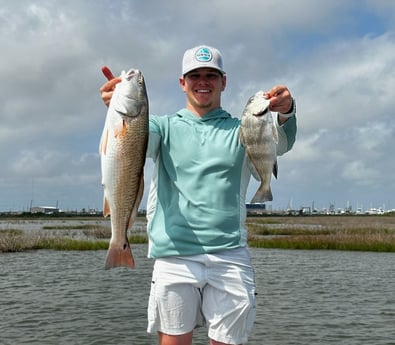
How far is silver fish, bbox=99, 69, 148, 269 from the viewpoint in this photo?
425 centimetres

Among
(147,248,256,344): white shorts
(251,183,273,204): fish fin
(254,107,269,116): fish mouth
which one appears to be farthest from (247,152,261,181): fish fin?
(147,248,256,344): white shorts

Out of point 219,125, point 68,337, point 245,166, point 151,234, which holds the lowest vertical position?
point 68,337

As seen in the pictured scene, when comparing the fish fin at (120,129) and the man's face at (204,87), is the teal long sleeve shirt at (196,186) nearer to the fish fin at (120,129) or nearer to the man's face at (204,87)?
the man's face at (204,87)

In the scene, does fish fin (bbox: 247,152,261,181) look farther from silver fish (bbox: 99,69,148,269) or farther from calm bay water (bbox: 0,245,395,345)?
calm bay water (bbox: 0,245,395,345)

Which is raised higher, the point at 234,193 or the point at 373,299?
the point at 234,193

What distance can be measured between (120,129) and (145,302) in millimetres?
12912

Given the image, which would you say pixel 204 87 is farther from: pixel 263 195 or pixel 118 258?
pixel 118 258

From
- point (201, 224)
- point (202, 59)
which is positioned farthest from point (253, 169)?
point (202, 59)

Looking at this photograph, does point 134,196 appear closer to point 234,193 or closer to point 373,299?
point 234,193

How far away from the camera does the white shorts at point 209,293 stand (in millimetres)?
4316

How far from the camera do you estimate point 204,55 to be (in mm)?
4469

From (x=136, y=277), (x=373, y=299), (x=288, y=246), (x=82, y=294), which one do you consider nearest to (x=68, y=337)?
(x=82, y=294)

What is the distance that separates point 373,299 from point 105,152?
49.2 ft

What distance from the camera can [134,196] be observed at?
449 cm
